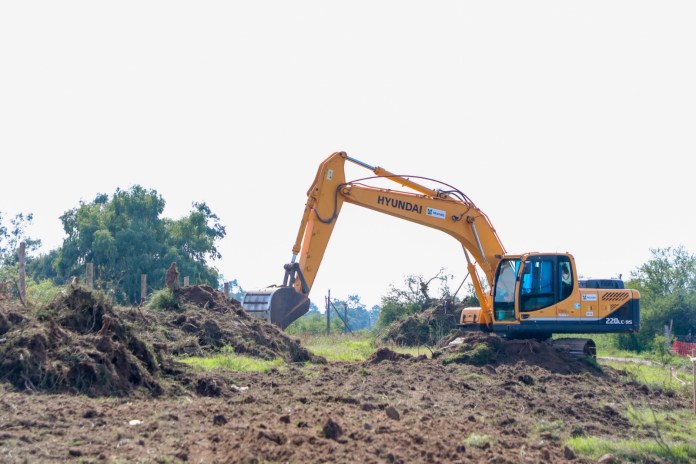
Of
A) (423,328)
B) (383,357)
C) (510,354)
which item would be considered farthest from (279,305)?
(423,328)

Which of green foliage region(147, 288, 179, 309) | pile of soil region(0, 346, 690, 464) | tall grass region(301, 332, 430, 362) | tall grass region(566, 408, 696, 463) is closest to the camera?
pile of soil region(0, 346, 690, 464)

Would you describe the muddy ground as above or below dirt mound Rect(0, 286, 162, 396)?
below

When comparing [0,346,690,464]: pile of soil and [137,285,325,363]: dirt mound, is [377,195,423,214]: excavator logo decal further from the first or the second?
[0,346,690,464]: pile of soil

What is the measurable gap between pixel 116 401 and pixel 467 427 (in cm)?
475

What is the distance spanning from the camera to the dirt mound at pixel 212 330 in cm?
1783

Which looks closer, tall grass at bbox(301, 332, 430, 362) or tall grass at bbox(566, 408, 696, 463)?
tall grass at bbox(566, 408, 696, 463)

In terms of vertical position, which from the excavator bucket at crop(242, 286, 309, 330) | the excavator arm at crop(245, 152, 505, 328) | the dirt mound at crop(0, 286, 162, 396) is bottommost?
the dirt mound at crop(0, 286, 162, 396)

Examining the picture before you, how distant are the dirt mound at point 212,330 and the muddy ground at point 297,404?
9 cm

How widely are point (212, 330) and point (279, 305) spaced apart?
5.93ft

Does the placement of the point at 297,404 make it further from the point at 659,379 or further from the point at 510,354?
the point at 659,379

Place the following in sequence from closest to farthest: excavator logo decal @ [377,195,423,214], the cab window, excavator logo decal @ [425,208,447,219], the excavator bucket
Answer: the cab window
the excavator bucket
excavator logo decal @ [377,195,423,214]
excavator logo decal @ [425,208,447,219]

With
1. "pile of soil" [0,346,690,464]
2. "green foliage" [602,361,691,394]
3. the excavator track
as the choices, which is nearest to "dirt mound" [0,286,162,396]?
"pile of soil" [0,346,690,464]

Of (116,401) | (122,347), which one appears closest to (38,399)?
(116,401)

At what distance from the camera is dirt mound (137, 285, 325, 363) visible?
58.5 feet
